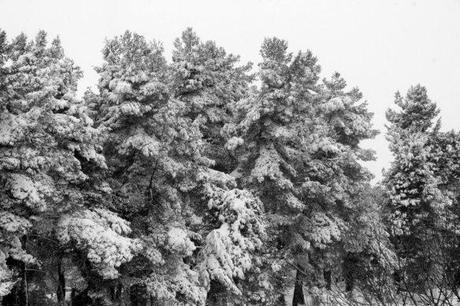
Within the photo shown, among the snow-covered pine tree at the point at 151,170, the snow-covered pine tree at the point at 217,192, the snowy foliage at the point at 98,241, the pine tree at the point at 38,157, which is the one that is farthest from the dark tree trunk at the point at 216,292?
the pine tree at the point at 38,157

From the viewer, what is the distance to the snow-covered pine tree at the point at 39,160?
41.5 feet

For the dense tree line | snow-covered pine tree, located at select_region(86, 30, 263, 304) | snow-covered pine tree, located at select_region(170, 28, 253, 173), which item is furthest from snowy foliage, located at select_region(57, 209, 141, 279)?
snow-covered pine tree, located at select_region(170, 28, 253, 173)

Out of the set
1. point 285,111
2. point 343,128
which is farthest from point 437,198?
point 285,111

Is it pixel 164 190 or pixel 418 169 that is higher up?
pixel 418 169

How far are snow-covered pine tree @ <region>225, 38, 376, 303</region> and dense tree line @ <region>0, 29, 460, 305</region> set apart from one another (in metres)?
0.09

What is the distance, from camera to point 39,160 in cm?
1269

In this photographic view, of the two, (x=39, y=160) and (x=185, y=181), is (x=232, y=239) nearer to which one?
(x=185, y=181)

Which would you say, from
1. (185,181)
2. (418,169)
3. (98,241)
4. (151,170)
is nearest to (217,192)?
(185,181)

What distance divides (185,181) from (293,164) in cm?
755

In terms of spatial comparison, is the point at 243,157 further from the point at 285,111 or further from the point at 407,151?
the point at 407,151

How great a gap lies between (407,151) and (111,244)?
74.7ft

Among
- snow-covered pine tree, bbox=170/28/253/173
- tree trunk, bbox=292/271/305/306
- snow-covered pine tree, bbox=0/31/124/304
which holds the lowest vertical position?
tree trunk, bbox=292/271/305/306

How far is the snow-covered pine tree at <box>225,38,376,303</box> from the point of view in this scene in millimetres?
21922

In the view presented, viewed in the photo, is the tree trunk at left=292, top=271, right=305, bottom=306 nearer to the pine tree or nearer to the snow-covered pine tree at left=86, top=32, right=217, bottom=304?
the snow-covered pine tree at left=86, top=32, right=217, bottom=304
